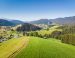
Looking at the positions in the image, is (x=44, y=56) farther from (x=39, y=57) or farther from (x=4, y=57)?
(x=4, y=57)

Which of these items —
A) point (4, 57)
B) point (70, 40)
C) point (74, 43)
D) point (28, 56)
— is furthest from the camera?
point (70, 40)

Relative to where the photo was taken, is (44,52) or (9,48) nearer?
(44,52)

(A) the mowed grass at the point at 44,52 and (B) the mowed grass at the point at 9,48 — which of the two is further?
→ (A) the mowed grass at the point at 44,52

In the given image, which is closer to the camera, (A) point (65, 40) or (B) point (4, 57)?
(B) point (4, 57)

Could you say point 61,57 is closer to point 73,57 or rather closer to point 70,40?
point 73,57

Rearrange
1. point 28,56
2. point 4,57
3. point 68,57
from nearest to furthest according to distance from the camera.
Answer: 1. point 4,57
2. point 28,56
3. point 68,57

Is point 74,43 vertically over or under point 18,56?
under

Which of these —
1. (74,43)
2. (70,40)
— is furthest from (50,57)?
(70,40)

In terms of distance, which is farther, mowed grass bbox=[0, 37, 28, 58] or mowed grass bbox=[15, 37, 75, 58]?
mowed grass bbox=[15, 37, 75, 58]

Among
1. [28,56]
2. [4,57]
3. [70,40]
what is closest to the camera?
[4,57]

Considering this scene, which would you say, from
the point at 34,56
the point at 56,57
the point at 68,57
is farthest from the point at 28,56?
the point at 68,57
